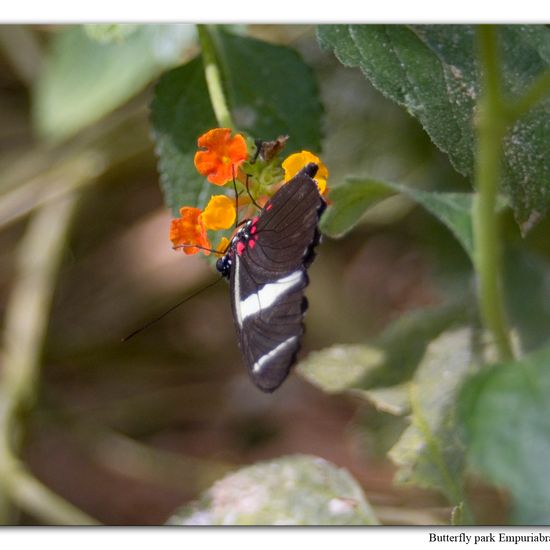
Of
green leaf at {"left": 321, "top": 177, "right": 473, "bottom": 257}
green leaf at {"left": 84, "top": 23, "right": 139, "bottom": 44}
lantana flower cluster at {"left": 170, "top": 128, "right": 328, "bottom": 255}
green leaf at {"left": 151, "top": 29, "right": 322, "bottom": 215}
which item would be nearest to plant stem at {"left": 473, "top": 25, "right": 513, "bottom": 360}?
green leaf at {"left": 321, "top": 177, "right": 473, "bottom": 257}

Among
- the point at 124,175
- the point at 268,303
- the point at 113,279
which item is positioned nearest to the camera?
the point at 268,303

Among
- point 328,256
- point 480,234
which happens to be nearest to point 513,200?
point 480,234

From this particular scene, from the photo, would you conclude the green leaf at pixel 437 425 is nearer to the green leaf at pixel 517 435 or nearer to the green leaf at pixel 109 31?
the green leaf at pixel 517 435

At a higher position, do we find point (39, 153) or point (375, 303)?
point (39, 153)

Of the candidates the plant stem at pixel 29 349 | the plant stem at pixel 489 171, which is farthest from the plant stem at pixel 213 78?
the plant stem at pixel 29 349

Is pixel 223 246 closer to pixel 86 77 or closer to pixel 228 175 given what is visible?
pixel 228 175
